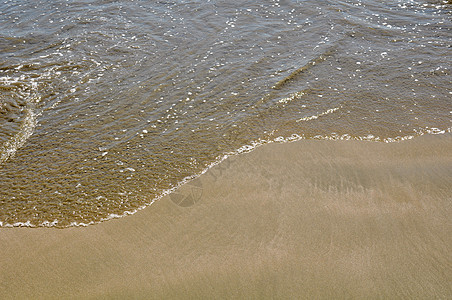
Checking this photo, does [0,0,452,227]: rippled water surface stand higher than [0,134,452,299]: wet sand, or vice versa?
[0,0,452,227]: rippled water surface

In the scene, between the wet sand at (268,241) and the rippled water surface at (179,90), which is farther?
the rippled water surface at (179,90)

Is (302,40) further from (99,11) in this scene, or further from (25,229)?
(25,229)

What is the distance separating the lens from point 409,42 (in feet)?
27.4

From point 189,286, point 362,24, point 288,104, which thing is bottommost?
point 189,286

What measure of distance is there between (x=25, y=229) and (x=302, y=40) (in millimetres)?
6855

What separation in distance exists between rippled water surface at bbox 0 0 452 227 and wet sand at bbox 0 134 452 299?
0.43 meters

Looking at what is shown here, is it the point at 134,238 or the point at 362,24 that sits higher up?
the point at 362,24

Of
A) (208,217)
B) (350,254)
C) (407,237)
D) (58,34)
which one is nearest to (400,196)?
(407,237)

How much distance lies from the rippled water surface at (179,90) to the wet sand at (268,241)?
0.43m

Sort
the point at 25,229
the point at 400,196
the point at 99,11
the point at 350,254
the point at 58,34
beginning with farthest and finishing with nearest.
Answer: the point at 99,11
the point at 58,34
the point at 400,196
the point at 25,229
the point at 350,254

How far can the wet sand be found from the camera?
3586 millimetres

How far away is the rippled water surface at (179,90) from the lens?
16.1ft

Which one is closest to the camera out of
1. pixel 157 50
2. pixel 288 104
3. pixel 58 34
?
pixel 288 104

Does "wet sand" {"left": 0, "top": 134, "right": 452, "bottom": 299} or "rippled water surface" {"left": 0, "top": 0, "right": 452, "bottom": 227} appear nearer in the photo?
"wet sand" {"left": 0, "top": 134, "right": 452, "bottom": 299}
